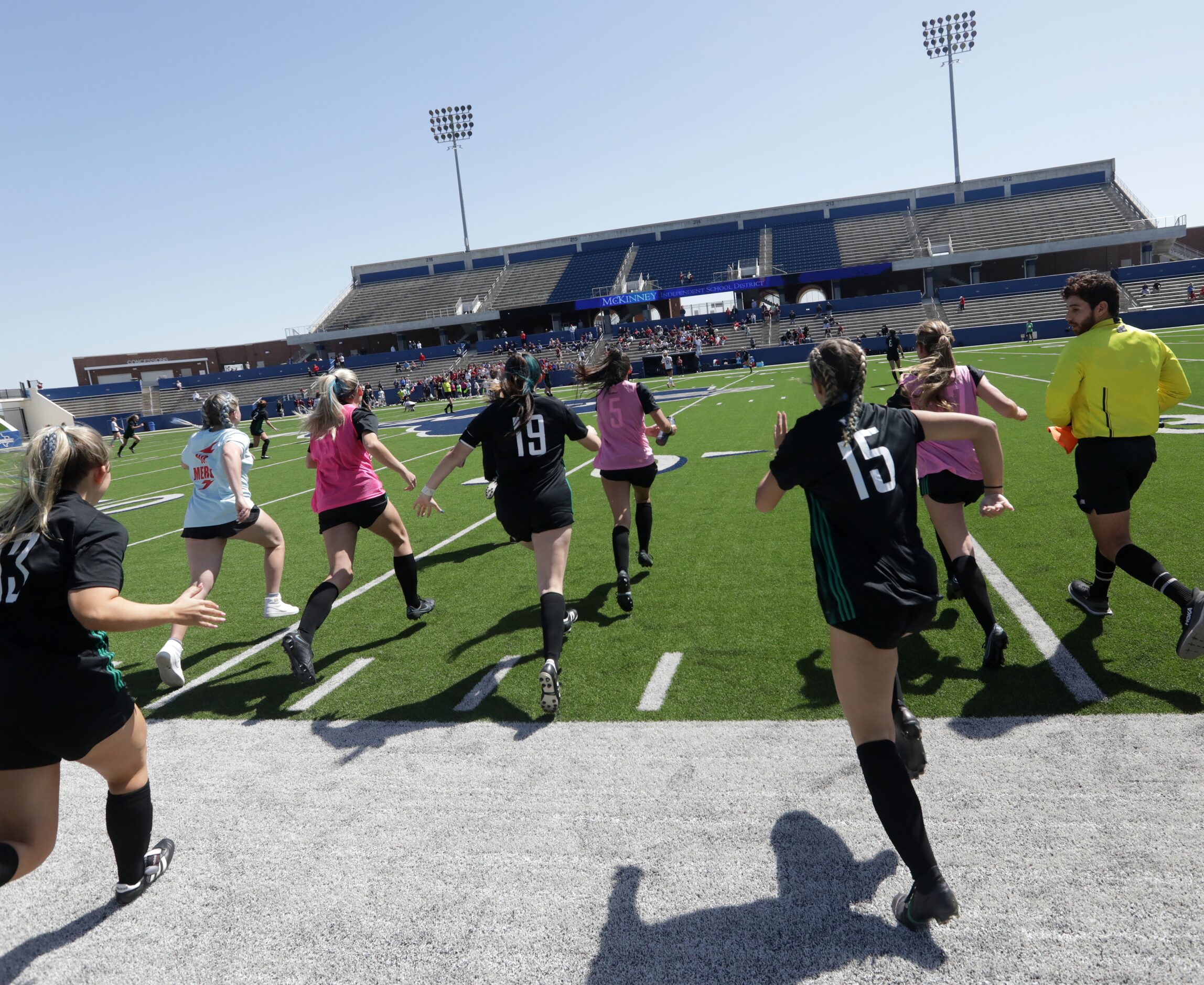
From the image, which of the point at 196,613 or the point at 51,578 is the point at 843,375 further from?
the point at 51,578

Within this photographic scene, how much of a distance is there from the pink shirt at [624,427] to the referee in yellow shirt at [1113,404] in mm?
2920

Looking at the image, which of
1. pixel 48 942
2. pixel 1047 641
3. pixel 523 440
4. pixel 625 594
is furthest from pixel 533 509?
pixel 1047 641

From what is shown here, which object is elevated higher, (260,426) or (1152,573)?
(260,426)

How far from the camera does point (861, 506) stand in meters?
2.63

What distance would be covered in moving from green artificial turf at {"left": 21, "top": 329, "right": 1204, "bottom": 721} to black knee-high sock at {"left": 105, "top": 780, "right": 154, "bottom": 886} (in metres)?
1.57

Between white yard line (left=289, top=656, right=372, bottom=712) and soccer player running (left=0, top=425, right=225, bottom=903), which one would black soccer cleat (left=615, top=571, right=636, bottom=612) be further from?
soccer player running (left=0, top=425, right=225, bottom=903)

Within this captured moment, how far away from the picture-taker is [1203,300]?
1629 inches

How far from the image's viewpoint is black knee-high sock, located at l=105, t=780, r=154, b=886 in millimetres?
2932

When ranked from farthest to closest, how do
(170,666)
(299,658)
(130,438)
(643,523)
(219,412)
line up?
(130,438), (643,523), (219,412), (170,666), (299,658)

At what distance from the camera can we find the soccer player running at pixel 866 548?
2574 mm

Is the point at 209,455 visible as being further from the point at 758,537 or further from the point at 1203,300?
the point at 1203,300

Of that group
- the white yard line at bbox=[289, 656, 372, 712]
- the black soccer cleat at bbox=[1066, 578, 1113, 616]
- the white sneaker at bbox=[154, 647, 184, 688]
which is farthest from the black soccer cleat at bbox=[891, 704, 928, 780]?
the white sneaker at bbox=[154, 647, 184, 688]

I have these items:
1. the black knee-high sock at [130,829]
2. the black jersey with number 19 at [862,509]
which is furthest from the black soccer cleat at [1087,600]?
the black knee-high sock at [130,829]

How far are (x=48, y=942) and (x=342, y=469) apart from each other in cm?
327
